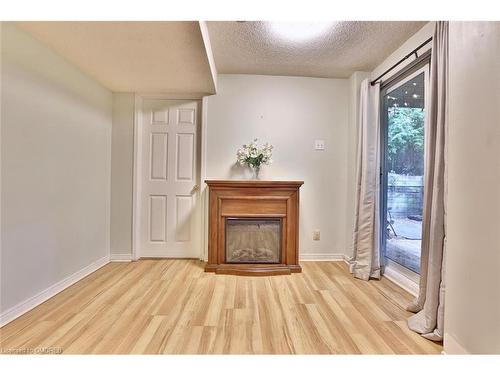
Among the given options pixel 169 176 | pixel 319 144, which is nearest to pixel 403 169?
pixel 319 144

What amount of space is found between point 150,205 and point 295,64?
2375 mm

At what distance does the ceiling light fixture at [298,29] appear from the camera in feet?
6.91

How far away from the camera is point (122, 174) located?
3145mm

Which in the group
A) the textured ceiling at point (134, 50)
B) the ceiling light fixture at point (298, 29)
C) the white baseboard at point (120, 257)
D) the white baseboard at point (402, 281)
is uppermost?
the ceiling light fixture at point (298, 29)

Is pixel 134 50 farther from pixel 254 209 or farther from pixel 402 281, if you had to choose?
pixel 402 281

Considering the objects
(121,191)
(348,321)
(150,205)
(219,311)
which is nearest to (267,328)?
(219,311)

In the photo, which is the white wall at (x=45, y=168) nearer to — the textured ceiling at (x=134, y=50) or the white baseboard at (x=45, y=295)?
the white baseboard at (x=45, y=295)

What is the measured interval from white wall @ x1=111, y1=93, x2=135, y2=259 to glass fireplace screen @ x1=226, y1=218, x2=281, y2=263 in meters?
1.29

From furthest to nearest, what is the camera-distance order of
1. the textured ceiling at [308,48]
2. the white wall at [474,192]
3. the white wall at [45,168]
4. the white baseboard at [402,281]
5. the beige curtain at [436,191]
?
the white baseboard at [402,281] → the textured ceiling at [308,48] → the white wall at [45,168] → the beige curtain at [436,191] → the white wall at [474,192]

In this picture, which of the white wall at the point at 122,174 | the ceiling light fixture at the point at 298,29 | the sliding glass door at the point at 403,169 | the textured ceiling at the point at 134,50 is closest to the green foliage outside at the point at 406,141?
the sliding glass door at the point at 403,169

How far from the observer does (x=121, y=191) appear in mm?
3146

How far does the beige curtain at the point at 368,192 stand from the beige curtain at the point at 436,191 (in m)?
0.80

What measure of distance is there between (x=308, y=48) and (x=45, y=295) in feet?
10.3

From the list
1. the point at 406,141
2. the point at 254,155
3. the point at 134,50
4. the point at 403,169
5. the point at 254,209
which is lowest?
the point at 254,209
